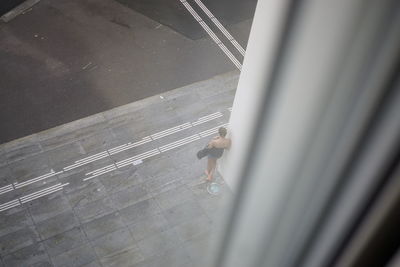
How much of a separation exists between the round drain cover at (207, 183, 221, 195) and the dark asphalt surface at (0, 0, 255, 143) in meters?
2.42

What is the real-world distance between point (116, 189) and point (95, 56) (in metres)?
3.37

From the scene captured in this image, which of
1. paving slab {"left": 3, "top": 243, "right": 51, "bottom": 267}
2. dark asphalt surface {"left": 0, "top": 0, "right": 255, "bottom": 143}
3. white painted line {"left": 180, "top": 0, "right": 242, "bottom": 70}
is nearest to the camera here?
paving slab {"left": 3, "top": 243, "right": 51, "bottom": 267}

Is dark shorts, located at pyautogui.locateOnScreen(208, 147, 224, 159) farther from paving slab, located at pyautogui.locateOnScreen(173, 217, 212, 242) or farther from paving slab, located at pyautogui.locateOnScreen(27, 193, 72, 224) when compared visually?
paving slab, located at pyautogui.locateOnScreen(27, 193, 72, 224)

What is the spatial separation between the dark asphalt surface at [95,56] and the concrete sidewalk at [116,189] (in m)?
0.44

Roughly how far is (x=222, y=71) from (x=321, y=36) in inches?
344

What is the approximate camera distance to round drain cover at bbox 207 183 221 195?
293 inches

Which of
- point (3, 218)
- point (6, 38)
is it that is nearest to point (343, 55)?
point (3, 218)

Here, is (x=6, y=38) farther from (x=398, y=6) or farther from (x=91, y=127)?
(x=398, y=6)

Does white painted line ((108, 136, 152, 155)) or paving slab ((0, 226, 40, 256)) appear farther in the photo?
white painted line ((108, 136, 152, 155))

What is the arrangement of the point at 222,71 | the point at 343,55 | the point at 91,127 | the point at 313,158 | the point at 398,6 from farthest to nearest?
the point at 222,71 < the point at 91,127 < the point at 313,158 < the point at 343,55 < the point at 398,6

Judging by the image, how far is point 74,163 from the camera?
7.86 metres

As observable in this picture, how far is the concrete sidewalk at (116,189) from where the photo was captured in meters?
6.81

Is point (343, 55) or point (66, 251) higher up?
point (343, 55)

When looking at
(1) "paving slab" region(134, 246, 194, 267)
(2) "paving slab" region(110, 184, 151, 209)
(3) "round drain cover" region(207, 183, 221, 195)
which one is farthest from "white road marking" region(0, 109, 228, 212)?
(1) "paving slab" region(134, 246, 194, 267)
